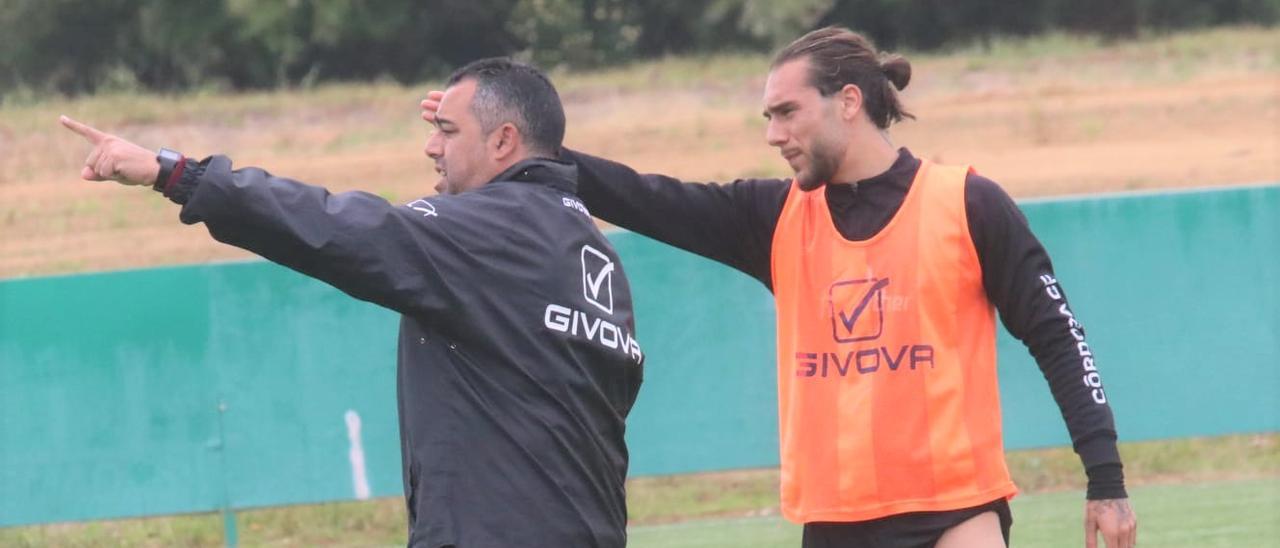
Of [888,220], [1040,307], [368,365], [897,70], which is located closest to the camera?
[1040,307]

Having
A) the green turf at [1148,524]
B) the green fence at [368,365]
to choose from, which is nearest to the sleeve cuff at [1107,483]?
the green turf at [1148,524]

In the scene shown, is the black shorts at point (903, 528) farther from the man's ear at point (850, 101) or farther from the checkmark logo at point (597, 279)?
the man's ear at point (850, 101)

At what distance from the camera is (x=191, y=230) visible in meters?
20.5

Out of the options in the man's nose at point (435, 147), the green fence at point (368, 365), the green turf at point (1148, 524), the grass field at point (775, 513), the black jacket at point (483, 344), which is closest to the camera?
the black jacket at point (483, 344)

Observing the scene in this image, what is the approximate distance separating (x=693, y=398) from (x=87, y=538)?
3.10 meters

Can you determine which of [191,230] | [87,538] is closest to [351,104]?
[191,230]

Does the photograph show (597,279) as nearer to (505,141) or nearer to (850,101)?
(505,141)

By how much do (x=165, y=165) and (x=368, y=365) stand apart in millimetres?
5727

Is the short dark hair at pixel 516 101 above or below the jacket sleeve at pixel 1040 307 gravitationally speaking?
above

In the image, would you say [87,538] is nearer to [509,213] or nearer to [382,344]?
[382,344]

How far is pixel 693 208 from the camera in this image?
4.63 metres

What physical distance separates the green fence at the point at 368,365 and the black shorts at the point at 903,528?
16.7 feet

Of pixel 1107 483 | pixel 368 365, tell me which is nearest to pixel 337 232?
pixel 1107 483

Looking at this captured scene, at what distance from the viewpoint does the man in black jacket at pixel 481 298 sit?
3.55 meters
